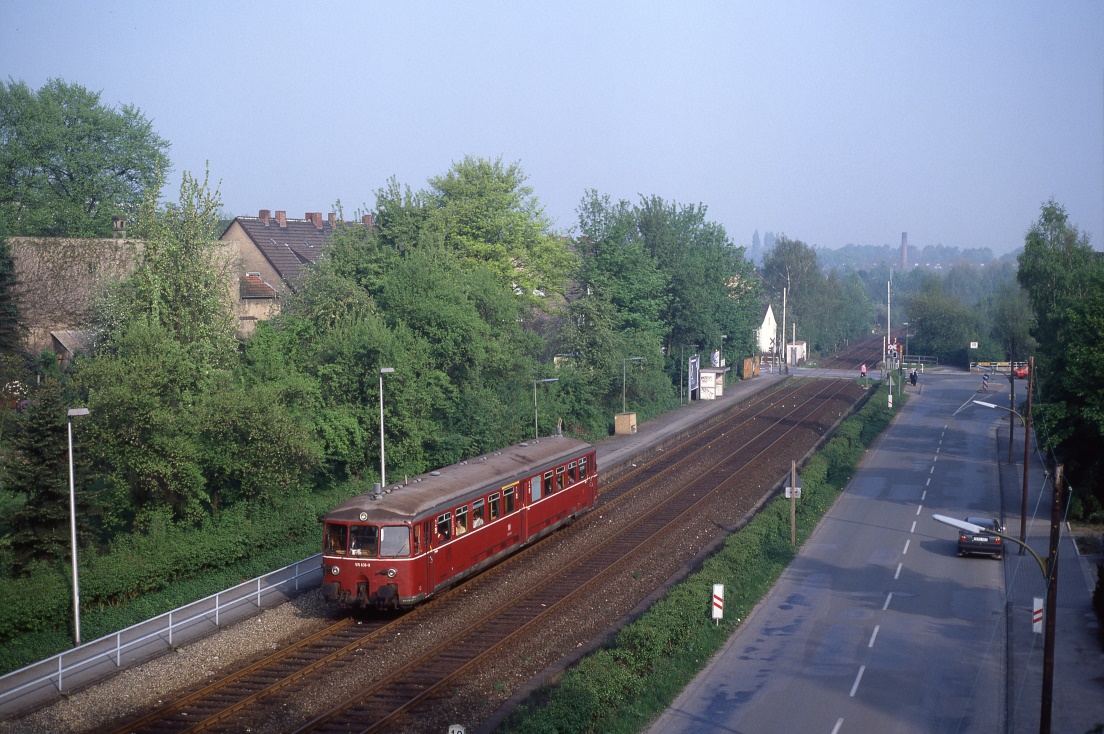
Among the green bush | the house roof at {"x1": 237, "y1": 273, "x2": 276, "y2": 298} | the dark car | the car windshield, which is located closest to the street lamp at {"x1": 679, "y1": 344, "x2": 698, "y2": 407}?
the house roof at {"x1": 237, "y1": 273, "x2": 276, "y2": 298}

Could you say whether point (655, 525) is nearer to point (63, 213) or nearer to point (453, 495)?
point (453, 495)

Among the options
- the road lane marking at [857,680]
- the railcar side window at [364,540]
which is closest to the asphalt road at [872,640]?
the road lane marking at [857,680]

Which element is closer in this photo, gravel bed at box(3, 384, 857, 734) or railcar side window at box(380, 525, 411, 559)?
gravel bed at box(3, 384, 857, 734)

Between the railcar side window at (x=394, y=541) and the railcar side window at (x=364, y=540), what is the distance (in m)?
0.13

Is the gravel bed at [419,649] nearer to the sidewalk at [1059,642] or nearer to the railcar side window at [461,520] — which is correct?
the railcar side window at [461,520]

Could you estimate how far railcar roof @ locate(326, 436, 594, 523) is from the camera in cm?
2006

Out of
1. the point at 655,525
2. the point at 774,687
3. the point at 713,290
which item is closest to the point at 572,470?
the point at 655,525

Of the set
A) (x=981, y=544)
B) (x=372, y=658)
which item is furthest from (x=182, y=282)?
(x=981, y=544)

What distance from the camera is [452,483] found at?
2258cm

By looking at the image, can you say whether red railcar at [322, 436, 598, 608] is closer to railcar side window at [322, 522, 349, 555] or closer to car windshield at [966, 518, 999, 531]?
railcar side window at [322, 522, 349, 555]

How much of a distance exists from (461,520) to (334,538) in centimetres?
323

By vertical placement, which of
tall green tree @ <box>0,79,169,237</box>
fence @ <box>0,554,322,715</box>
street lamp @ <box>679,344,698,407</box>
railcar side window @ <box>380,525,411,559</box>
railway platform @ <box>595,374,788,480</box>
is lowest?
fence @ <box>0,554,322,715</box>

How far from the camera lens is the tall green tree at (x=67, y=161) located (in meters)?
62.3

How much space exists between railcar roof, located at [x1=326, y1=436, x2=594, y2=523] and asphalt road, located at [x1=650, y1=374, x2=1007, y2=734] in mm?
7105
